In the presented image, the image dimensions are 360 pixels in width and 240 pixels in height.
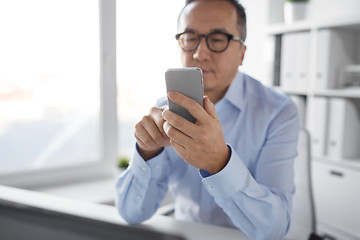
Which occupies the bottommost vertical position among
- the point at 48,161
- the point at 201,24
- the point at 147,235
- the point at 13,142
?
the point at 48,161

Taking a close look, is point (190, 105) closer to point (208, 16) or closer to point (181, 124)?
point (181, 124)

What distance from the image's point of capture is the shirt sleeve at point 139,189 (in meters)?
0.91

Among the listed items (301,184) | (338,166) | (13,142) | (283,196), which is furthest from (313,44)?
(13,142)

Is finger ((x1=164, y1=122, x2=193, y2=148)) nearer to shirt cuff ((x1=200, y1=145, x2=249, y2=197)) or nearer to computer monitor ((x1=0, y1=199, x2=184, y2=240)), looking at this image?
shirt cuff ((x1=200, y1=145, x2=249, y2=197))

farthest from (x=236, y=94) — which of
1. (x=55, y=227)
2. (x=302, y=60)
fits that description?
(x=302, y=60)

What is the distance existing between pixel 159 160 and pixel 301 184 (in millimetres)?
707

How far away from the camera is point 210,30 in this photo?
38.3 inches

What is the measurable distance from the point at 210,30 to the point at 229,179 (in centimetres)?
45

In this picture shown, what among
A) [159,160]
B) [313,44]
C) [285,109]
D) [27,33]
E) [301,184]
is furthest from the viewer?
[313,44]

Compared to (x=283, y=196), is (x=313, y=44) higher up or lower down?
higher up

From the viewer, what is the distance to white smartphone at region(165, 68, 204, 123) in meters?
0.60

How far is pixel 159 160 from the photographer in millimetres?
919

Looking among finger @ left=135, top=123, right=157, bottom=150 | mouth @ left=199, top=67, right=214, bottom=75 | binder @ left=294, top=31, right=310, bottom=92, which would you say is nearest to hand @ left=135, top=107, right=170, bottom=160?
finger @ left=135, top=123, right=157, bottom=150

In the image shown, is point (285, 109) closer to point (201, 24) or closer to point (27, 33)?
point (201, 24)
